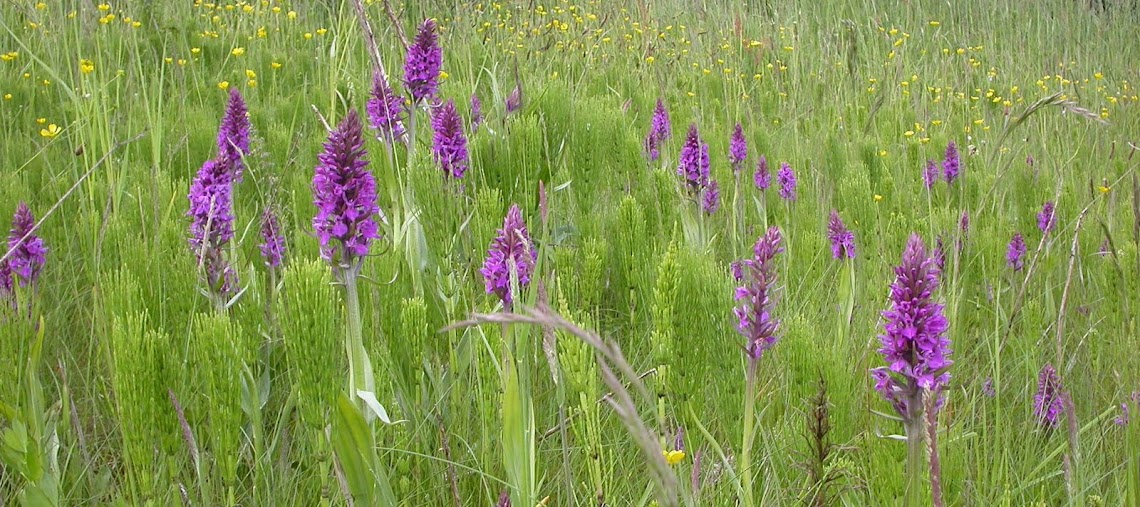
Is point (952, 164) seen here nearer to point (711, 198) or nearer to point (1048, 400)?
point (711, 198)

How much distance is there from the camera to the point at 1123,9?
8.15 m

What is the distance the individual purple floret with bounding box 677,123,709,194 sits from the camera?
7.80ft

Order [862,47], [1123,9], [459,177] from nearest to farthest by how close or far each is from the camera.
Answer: [459,177]
[862,47]
[1123,9]

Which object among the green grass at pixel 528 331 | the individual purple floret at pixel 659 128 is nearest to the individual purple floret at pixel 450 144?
the green grass at pixel 528 331

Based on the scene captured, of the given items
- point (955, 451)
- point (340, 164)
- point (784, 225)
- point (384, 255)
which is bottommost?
point (784, 225)

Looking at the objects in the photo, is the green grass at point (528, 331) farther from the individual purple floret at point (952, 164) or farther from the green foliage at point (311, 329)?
the individual purple floret at point (952, 164)

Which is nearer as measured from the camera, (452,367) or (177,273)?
(177,273)

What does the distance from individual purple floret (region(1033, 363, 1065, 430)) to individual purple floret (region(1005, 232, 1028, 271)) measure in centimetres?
71

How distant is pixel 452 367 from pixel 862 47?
475 cm

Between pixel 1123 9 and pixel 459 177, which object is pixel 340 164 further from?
pixel 1123 9

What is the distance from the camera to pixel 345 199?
135 cm

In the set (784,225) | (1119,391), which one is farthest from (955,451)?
(784,225)

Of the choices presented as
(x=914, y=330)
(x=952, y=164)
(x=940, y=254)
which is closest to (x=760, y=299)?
(x=914, y=330)

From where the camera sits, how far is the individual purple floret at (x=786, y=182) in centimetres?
277
